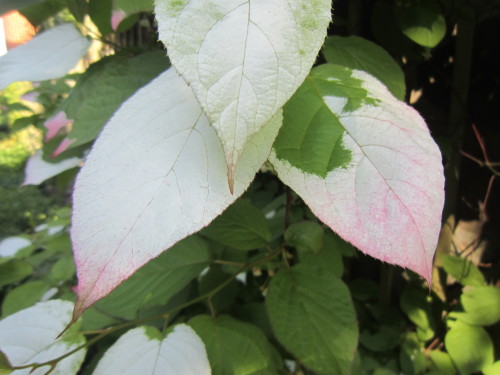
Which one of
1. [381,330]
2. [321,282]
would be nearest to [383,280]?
[381,330]

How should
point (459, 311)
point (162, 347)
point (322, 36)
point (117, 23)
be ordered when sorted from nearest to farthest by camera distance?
point (322, 36)
point (162, 347)
point (117, 23)
point (459, 311)

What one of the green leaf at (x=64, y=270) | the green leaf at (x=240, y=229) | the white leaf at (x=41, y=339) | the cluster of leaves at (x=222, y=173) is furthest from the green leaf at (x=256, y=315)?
the green leaf at (x=64, y=270)

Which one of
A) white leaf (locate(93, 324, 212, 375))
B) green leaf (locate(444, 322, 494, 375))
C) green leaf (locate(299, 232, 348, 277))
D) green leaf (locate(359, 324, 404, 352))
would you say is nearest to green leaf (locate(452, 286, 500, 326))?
green leaf (locate(444, 322, 494, 375))

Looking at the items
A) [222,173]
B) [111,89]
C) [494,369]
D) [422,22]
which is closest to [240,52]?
[222,173]

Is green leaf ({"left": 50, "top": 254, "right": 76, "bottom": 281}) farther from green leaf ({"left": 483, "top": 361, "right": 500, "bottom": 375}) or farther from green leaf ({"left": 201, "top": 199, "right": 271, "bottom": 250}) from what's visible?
green leaf ({"left": 483, "top": 361, "right": 500, "bottom": 375})

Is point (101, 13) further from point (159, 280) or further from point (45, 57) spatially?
point (159, 280)

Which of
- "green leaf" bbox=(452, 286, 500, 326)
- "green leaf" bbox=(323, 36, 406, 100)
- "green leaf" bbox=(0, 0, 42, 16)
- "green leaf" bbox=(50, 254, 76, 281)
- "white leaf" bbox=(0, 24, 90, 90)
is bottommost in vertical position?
"green leaf" bbox=(452, 286, 500, 326)

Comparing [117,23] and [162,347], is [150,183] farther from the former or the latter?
[117,23]

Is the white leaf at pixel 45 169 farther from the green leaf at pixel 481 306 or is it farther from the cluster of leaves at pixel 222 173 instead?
the green leaf at pixel 481 306
